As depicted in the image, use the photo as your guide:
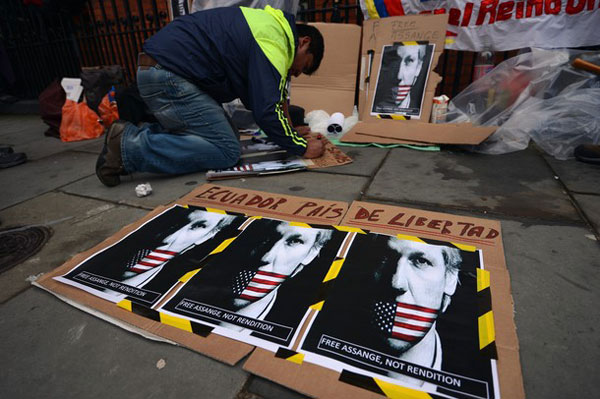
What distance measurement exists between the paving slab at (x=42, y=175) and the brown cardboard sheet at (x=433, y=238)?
74.1 inches

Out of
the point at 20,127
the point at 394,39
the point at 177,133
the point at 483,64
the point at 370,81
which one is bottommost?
the point at 20,127

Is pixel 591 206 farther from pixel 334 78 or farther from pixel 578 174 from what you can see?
pixel 334 78

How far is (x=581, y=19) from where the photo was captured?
2.39 m

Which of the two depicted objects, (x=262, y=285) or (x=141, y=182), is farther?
(x=141, y=182)

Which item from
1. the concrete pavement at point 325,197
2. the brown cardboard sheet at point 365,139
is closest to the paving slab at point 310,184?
the concrete pavement at point 325,197

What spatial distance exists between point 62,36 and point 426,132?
17.7 feet

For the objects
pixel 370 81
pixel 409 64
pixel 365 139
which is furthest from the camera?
pixel 370 81

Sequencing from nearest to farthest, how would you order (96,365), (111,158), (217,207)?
(96,365)
(217,207)
(111,158)

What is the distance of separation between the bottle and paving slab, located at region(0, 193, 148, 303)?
277 cm

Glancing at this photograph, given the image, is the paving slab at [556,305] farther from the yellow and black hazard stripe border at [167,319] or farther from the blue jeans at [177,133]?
the blue jeans at [177,133]

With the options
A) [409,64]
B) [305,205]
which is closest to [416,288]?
[305,205]

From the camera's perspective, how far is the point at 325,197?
1.61m

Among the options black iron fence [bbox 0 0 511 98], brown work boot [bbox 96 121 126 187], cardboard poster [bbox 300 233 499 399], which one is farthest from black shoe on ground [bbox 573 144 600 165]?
black iron fence [bbox 0 0 511 98]

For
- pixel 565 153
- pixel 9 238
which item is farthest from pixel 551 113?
pixel 9 238
